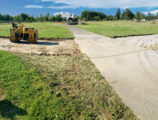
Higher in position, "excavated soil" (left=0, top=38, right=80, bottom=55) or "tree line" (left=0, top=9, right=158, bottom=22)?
"tree line" (left=0, top=9, right=158, bottom=22)

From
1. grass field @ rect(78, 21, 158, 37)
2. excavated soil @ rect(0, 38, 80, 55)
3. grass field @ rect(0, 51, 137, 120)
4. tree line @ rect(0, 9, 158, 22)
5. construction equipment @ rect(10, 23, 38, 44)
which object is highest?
tree line @ rect(0, 9, 158, 22)

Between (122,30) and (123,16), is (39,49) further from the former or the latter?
(123,16)

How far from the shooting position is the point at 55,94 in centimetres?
333

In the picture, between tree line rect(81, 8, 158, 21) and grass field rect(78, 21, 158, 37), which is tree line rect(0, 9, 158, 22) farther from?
grass field rect(78, 21, 158, 37)

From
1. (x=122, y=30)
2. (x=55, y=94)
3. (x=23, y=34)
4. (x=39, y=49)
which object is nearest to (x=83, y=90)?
(x=55, y=94)

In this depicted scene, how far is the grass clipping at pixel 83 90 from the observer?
2846 mm

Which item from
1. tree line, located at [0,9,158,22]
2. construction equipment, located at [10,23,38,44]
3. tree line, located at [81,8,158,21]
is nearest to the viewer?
construction equipment, located at [10,23,38,44]

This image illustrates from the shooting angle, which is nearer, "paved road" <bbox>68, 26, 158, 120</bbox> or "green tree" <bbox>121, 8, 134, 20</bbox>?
"paved road" <bbox>68, 26, 158, 120</bbox>

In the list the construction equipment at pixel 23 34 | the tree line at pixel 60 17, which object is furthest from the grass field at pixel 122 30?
the tree line at pixel 60 17

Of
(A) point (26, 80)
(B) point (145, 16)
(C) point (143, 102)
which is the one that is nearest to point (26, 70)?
(A) point (26, 80)

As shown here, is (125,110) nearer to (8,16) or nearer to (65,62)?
(65,62)

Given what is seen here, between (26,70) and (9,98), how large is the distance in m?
1.40

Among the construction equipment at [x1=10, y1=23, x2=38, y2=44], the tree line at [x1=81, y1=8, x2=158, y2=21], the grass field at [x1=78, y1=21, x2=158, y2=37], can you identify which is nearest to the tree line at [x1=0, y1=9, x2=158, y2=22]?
the tree line at [x1=81, y1=8, x2=158, y2=21]

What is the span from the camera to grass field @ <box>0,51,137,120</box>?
277 cm
